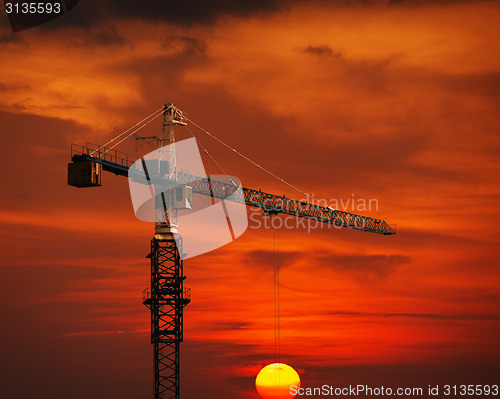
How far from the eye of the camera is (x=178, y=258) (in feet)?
338

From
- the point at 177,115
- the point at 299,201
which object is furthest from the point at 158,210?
the point at 299,201

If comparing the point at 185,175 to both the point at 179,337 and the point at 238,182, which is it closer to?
the point at 238,182

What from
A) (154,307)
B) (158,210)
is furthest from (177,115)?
(154,307)

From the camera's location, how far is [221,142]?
118 m

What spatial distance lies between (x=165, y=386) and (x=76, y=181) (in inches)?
1316

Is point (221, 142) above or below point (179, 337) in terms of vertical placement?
above

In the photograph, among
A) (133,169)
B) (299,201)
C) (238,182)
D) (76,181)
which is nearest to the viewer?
(76,181)

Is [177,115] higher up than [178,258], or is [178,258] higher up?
[177,115]

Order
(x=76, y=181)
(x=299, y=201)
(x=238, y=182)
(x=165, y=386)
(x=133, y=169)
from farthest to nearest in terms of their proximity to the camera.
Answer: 1. (x=299, y=201)
2. (x=238, y=182)
3. (x=165, y=386)
4. (x=133, y=169)
5. (x=76, y=181)

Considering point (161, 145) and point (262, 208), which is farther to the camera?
point (262, 208)

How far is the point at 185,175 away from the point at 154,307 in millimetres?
17748

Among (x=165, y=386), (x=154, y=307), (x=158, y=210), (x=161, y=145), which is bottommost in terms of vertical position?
(x=165, y=386)

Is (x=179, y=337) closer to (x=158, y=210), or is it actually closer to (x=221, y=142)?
(x=158, y=210)

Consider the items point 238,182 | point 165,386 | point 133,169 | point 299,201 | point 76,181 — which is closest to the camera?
point 76,181
